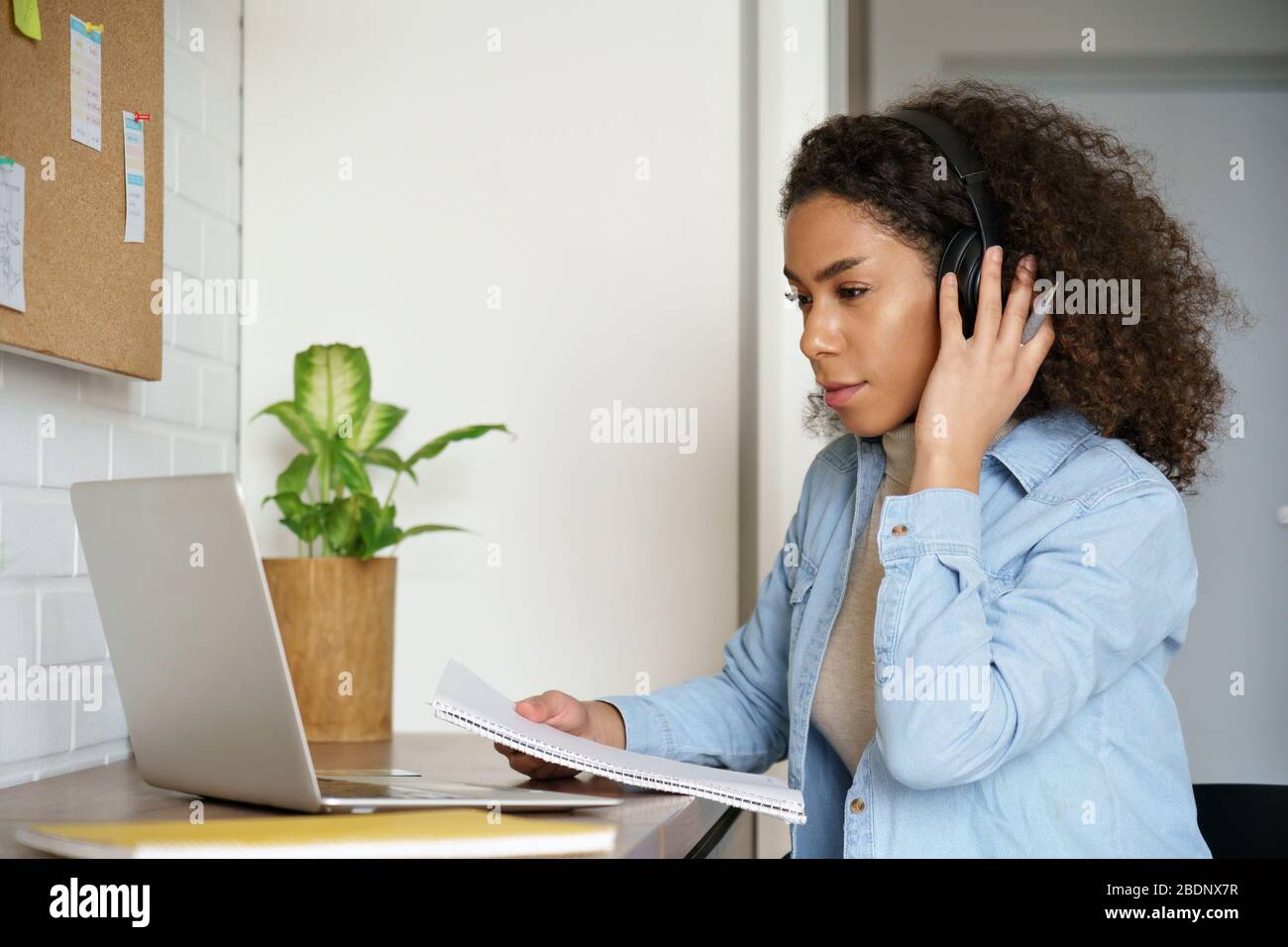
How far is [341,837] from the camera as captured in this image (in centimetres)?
83

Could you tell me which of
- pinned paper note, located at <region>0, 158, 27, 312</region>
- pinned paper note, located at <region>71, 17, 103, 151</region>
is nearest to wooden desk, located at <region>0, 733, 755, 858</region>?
pinned paper note, located at <region>0, 158, 27, 312</region>

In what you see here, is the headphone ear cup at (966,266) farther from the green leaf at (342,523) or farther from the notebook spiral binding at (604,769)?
the green leaf at (342,523)

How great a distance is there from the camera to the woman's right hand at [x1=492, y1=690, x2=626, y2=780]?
1186 mm

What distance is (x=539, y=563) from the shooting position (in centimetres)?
186

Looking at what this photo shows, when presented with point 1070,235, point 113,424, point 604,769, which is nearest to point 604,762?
point 604,769

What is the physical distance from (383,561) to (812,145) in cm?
79

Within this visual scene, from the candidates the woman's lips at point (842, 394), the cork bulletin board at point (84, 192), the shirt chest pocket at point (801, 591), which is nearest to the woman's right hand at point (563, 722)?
the shirt chest pocket at point (801, 591)

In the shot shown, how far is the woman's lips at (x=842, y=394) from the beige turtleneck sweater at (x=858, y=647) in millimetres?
75

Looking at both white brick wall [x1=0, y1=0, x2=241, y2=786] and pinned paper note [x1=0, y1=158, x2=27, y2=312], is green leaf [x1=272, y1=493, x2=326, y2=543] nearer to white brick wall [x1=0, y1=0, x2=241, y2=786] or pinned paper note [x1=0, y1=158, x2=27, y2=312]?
white brick wall [x1=0, y1=0, x2=241, y2=786]

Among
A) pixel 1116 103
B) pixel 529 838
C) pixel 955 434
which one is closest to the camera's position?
pixel 529 838

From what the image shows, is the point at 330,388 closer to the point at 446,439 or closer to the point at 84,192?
the point at 446,439

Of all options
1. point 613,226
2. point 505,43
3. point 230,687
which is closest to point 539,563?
point 613,226

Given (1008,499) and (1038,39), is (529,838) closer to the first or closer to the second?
(1008,499)

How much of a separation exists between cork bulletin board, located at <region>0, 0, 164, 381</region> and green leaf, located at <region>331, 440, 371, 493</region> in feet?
Result: 0.83
